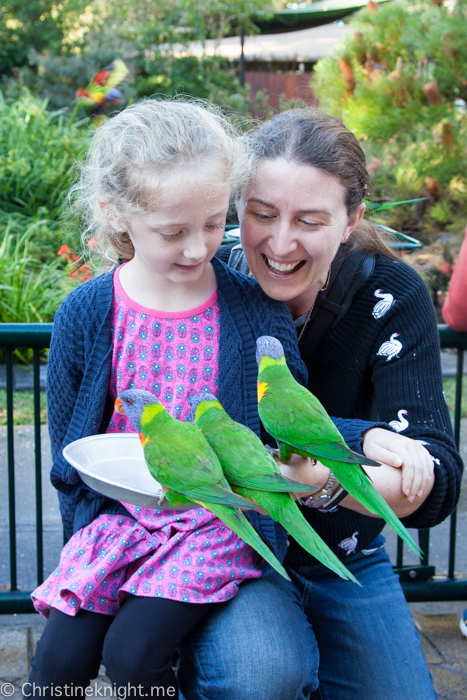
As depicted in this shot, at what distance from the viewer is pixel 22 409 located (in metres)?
4.91

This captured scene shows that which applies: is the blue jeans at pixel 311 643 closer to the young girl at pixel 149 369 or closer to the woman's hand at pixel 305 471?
the young girl at pixel 149 369

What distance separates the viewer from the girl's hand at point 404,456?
4.74 ft

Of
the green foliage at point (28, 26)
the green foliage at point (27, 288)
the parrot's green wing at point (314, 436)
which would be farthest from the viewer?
the green foliage at point (28, 26)

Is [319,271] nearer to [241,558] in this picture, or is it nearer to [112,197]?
[112,197]

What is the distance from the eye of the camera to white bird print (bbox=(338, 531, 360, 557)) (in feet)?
6.09

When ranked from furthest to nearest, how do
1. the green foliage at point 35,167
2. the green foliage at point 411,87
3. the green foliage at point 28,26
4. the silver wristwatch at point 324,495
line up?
1. the green foliage at point 28,26
2. the green foliage at point 35,167
3. the green foliage at point 411,87
4. the silver wristwatch at point 324,495

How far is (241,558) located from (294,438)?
591 mm

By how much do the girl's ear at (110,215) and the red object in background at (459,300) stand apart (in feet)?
4.59

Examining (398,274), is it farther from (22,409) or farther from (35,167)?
(35,167)

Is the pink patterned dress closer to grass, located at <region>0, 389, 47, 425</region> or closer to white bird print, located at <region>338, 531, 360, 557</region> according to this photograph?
white bird print, located at <region>338, 531, 360, 557</region>

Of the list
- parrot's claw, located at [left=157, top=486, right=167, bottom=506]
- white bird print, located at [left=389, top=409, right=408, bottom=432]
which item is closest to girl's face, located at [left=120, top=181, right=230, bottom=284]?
parrot's claw, located at [left=157, top=486, right=167, bottom=506]

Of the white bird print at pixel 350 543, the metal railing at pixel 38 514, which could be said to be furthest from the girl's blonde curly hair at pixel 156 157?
the white bird print at pixel 350 543

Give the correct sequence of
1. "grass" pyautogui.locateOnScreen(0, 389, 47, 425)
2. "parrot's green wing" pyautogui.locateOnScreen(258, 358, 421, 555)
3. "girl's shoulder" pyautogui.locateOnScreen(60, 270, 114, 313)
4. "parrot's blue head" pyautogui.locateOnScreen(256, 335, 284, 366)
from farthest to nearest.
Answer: "grass" pyautogui.locateOnScreen(0, 389, 47, 425) → "girl's shoulder" pyautogui.locateOnScreen(60, 270, 114, 313) → "parrot's blue head" pyautogui.locateOnScreen(256, 335, 284, 366) → "parrot's green wing" pyautogui.locateOnScreen(258, 358, 421, 555)

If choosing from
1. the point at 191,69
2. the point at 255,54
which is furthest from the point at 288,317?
the point at 255,54
